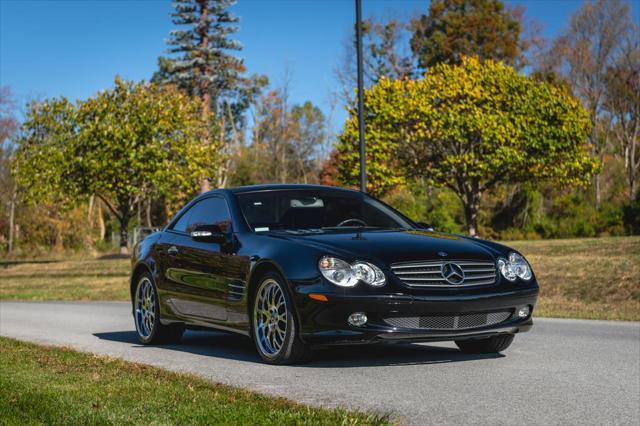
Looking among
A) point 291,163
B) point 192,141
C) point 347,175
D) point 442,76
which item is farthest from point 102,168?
point 291,163

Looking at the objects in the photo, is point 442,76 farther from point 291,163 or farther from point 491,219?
point 291,163

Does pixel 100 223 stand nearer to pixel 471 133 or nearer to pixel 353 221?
pixel 471 133

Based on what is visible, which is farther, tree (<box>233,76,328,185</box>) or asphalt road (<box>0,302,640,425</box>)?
tree (<box>233,76,328,185</box>)

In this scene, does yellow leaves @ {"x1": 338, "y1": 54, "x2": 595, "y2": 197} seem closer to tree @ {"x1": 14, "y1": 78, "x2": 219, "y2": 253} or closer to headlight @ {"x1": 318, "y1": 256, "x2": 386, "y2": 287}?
tree @ {"x1": 14, "y1": 78, "x2": 219, "y2": 253}

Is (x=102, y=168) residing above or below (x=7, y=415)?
above

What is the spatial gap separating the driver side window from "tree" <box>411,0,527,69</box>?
53133mm

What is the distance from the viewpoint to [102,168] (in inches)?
1678

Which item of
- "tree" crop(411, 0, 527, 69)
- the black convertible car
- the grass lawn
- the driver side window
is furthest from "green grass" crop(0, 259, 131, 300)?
"tree" crop(411, 0, 527, 69)

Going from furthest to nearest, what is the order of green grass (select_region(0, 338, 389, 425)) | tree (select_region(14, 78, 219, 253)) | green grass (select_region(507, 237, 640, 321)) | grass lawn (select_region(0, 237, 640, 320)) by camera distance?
tree (select_region(14, 78, 219, 253)) < grass lawn (select_region(0, 237, 640, 320)) < green grass (select_region(507, 237, 640, 321)) < green grass (select_region(0, 338, 389, 425))

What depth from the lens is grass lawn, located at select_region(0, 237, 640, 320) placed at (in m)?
18.4

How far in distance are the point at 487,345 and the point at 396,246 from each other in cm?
171

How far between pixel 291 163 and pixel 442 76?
35.7 metres

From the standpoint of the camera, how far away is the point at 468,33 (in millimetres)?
62969

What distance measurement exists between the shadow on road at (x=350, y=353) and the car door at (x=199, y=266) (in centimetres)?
45
